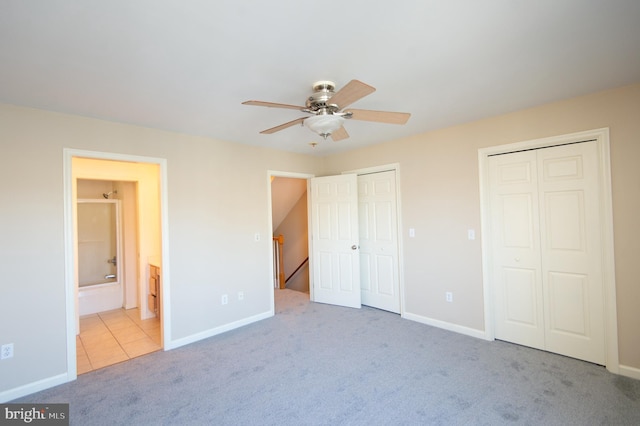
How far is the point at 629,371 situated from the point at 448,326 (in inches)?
58.2

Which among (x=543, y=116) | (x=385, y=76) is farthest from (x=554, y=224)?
(x=385, y=76)

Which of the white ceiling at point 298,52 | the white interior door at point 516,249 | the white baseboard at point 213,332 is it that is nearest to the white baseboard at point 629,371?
the white interior door at point 516,249

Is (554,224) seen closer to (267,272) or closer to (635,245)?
(635,245)

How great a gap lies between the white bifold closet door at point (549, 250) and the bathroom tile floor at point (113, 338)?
3909mm

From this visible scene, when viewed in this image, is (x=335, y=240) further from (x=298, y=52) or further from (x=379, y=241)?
(x=298, y=52)

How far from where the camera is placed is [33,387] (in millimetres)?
2395

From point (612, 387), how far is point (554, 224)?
1373 mm

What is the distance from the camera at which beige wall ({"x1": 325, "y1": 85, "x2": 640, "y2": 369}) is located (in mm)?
2379

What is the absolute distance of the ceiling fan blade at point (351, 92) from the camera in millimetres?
1576

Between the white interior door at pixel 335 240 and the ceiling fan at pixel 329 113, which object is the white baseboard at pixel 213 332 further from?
the ceiling fan at pixel 329 113

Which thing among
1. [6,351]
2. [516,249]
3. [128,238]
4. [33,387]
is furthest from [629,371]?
[128,238]

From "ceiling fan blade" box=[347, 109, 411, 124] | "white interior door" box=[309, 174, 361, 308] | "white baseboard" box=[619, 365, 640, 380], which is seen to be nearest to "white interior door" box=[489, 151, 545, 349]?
"white baseboard" box=[619, 365, 640, 380]

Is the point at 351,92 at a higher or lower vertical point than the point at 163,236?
higher

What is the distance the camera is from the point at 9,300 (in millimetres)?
2338
